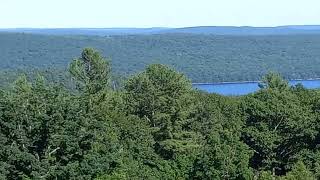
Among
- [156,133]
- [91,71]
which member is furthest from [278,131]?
→ [91,71]

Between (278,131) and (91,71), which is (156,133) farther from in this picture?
(91,71)

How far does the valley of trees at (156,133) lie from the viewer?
32312 mm

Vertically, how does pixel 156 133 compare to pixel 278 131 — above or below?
below

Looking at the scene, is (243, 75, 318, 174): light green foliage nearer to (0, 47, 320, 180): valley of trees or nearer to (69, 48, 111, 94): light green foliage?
(0, 47, 320, 180): valley of trees

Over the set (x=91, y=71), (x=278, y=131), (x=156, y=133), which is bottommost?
(x=156, y=133)

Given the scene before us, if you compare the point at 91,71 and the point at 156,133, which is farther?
the point at 91,71

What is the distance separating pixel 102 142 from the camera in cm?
3491

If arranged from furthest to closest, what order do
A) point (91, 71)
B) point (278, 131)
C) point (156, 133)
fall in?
1. point (91, 71)
2. point (156, 133)
3. point (278, 131)

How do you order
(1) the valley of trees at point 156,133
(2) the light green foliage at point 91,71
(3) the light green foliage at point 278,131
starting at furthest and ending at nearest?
(2) the light green foliage at point 91,71, (3) the light green foliage at point 278,131, (1) the valley of trees at point 156,133

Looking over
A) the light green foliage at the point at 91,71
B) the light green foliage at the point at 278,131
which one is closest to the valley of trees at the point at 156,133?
the light green foliage at the point at 278,131

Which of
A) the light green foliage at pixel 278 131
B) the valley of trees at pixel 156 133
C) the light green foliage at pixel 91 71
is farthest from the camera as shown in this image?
the light green foliage at pixel 91 71

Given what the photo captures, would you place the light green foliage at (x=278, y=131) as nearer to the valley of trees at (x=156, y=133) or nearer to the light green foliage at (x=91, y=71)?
the valley of trees at (x=156, y=133)

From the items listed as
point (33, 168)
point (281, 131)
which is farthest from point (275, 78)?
point (33, 168)

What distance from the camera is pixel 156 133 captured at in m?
42.6
